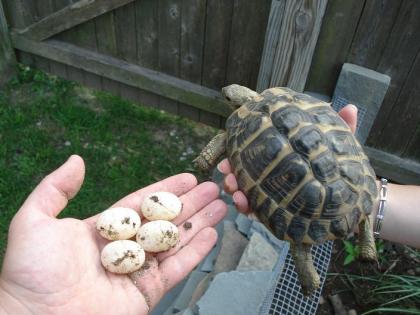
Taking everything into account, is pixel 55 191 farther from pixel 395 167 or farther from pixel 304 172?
pixel 395 167

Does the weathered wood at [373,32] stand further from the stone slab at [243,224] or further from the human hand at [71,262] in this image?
the human hand at [71,262]

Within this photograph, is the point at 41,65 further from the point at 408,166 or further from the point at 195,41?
the point at 408,166

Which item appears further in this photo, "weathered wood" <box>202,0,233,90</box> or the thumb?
"weathered wood" <box>202,0,233,90</box>

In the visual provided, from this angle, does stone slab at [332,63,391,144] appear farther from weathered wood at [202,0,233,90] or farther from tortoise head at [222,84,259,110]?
weathered wood at [202,0,233,90]

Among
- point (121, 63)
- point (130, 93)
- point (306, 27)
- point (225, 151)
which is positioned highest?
point (306, 27)

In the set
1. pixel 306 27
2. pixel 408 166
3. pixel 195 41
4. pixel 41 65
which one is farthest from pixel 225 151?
pixel 41 65

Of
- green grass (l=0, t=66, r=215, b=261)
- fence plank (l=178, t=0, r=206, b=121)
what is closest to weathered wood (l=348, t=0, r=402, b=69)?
fence plank (l=178, t=0, r=206, b=121)
